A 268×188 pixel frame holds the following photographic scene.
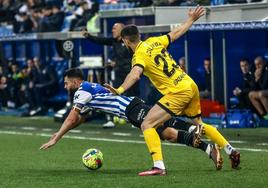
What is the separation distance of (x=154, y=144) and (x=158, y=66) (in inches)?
39.5

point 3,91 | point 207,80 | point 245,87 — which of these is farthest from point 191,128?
point 3,91

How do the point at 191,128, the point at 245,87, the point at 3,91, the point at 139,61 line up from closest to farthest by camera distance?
the point at 139,61
the point at 191,128
the point at 245,87
the point at 3,91

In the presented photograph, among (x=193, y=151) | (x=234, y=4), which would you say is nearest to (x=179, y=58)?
(x=234, y=4)

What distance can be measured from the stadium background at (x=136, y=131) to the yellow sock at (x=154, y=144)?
0.32 m

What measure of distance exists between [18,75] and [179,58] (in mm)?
6254

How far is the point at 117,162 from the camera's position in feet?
44.5

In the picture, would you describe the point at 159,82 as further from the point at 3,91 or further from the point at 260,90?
the point at 3,91

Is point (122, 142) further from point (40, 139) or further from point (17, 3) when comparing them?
point (17, 3)

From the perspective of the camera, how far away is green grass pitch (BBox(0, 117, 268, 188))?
10969 millimetres

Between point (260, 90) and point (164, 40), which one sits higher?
point (164, 40)

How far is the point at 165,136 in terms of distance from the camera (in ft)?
40.4

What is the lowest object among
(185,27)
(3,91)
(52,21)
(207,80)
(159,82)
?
(3,91)

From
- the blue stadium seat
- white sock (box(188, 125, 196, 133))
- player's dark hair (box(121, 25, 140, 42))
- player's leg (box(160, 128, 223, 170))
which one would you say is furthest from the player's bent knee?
the blue stadium seat

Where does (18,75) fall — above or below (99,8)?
below
